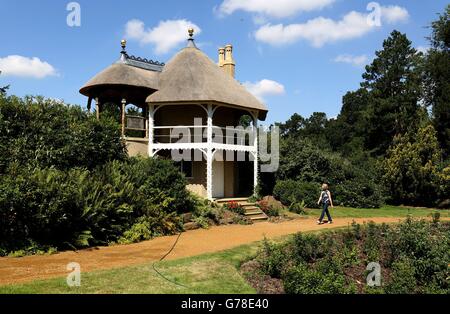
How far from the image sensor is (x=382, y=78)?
37.8m

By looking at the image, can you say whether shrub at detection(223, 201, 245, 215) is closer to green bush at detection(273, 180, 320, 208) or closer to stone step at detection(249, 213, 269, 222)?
stone step at detection(249, 213, 269, 222)

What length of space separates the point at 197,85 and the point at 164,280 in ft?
50.5

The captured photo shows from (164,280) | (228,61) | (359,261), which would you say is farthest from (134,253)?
(228,61)

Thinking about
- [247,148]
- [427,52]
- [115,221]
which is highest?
[427,52]

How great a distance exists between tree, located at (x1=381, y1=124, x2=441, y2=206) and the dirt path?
11.0 m

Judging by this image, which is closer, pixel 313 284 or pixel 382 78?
pixel 313 284

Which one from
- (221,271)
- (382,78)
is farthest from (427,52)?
(221,271)

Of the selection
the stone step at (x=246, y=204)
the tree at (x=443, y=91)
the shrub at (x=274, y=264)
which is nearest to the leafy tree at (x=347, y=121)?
the tree at (x=443, y=91)

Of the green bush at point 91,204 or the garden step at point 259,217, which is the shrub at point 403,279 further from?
the garden step at point 259,217

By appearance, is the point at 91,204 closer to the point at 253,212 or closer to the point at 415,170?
the point at 253,212

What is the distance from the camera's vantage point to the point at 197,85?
22.1 metres

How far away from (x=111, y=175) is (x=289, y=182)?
1196 centimetres

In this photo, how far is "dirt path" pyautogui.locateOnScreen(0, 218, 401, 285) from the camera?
8877mm

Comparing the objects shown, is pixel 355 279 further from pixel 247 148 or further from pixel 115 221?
pixel 247 148
